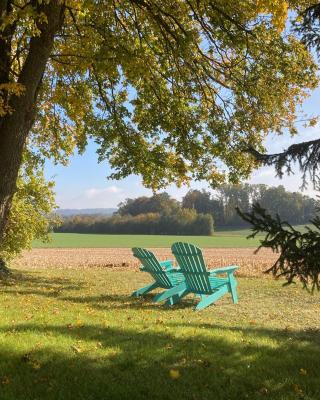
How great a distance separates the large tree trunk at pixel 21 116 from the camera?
A: 6246 millimetres

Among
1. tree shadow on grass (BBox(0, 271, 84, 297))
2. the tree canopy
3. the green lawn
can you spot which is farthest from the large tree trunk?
the green lawn

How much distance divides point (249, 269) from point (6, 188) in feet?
45.9

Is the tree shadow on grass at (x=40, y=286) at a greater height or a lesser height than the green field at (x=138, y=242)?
greater

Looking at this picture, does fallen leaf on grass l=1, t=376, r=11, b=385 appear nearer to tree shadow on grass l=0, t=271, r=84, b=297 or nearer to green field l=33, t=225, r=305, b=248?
tree shadow on grass l=0, t=271, r=84, b=297

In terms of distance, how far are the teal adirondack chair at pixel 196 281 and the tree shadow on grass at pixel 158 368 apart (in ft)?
9.86

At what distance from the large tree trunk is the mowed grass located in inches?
74.6

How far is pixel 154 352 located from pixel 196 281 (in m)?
4.11

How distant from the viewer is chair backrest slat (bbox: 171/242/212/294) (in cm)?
873

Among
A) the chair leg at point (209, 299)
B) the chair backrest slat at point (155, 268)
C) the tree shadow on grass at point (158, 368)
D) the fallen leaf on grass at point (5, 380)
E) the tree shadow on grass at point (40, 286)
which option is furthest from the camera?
the tree shadow on grass at point (40, 286)

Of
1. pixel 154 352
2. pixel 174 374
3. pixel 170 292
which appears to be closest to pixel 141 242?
pixel 170 292

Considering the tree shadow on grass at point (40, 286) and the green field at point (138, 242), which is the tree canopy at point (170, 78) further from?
the green field at point (138, 242)

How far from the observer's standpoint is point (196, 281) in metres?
9.03

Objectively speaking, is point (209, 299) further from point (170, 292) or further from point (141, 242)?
point (141, 242)

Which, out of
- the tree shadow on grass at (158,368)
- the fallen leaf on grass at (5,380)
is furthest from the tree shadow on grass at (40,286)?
the fallen leaf on grass at (5,380)
